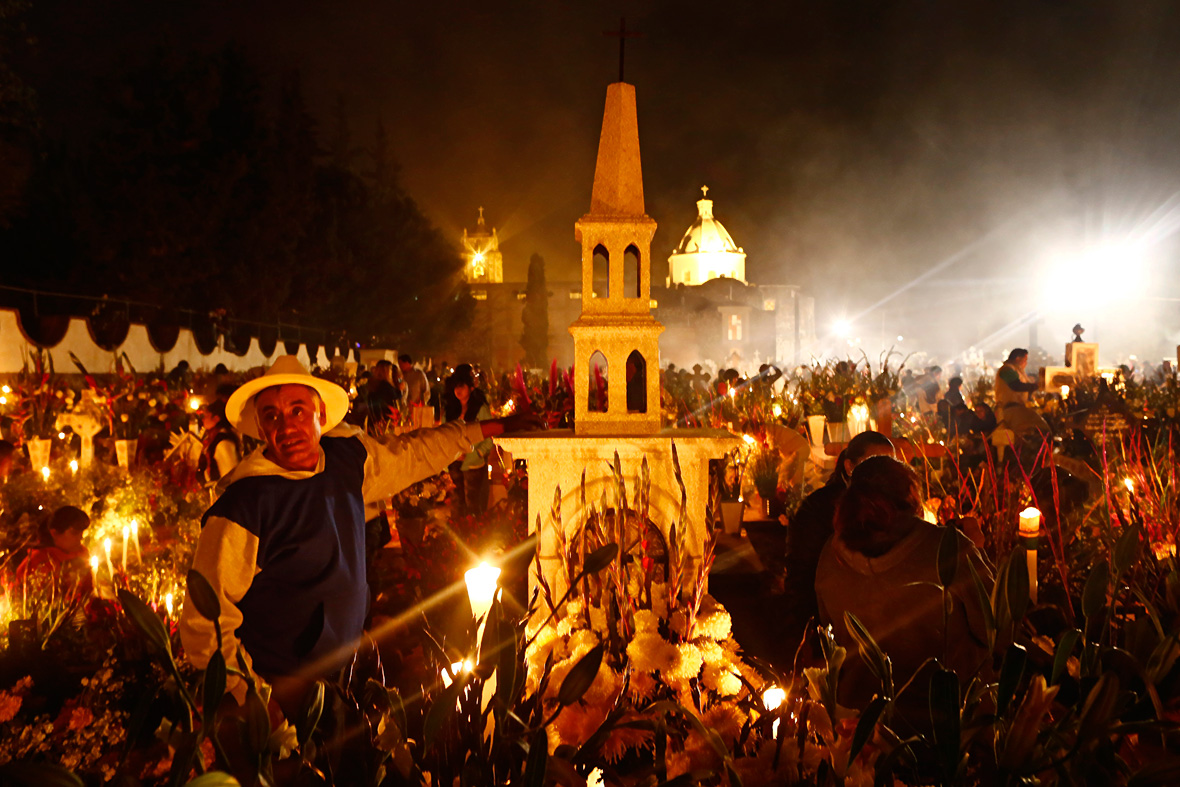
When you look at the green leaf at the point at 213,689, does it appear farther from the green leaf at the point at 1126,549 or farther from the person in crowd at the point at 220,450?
the person in crowd at the point at 220,450

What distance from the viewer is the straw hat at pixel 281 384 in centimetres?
275

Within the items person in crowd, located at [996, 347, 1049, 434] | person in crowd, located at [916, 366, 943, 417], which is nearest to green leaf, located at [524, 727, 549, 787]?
person in crowd, located at [996, 347, 1049, 434]

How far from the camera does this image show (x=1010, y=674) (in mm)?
1187

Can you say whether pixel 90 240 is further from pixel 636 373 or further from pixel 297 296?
pixel 636 373

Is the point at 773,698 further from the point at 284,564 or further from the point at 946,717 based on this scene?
the point at 284,564

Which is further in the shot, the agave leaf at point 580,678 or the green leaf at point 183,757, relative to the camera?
the agave leaf at point 580,678

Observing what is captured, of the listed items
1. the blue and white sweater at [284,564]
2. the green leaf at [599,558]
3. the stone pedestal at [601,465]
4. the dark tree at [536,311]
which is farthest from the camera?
the dark tree at [536,311]

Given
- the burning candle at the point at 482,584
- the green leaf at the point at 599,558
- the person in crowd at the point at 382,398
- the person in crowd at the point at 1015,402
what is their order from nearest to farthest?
the green leaf at the point at 599,558, the burning candle at the point at 482,584, the person in crowd at the point at 1015,402, the person in crowd at the point at 382,398

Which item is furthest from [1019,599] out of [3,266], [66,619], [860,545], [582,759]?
[3,266]

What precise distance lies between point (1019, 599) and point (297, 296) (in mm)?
34101

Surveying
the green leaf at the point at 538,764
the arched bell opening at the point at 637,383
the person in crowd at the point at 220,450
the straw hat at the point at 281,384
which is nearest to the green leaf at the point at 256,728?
the green leaf at the point at 538,764

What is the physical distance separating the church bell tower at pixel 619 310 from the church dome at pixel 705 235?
247 ft

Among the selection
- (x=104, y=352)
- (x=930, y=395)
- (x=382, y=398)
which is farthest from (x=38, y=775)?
(x=104, y=352)

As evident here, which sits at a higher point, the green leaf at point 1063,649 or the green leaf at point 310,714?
the green leaf at point 1063,649
